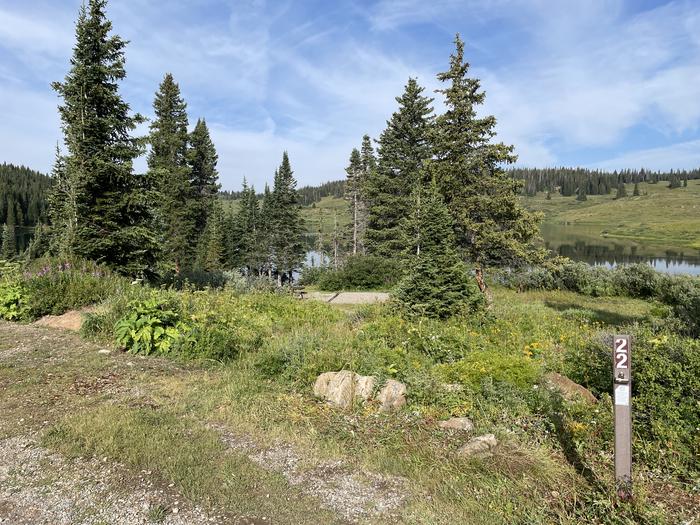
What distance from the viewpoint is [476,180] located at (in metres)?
16.3

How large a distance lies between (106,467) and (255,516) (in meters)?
1.58

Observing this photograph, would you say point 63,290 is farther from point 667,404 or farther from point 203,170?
point 203,170

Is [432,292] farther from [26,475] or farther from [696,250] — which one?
[696,250]

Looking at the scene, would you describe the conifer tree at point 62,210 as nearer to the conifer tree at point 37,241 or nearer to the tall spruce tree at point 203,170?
the conifer tree at point 37,241

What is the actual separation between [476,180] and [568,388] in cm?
1218

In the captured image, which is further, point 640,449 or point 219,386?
point 219,386

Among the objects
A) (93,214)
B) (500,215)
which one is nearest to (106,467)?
(93,214)

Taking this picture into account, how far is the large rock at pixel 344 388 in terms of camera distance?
207 inches

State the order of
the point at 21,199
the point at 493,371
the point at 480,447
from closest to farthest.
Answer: the point at 480,447 → the point at 493,371 → the point at 21,199

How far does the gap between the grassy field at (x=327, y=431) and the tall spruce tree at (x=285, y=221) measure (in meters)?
36.8

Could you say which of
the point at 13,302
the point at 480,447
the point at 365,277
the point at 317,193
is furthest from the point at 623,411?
the point at 317,193

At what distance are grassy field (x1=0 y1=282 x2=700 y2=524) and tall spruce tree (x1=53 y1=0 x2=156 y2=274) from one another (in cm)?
695

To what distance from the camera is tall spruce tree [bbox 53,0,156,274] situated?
1345 cm

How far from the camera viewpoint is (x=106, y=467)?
3738mm
